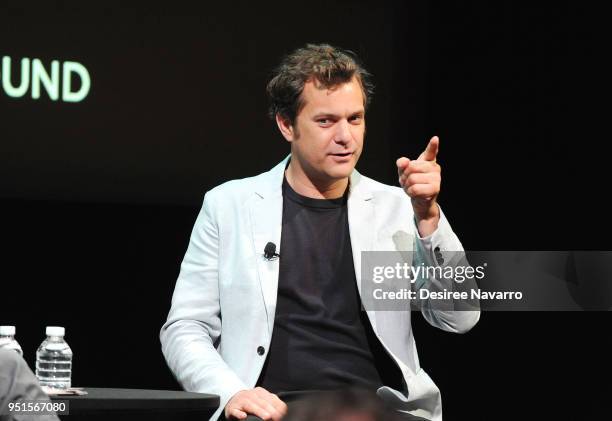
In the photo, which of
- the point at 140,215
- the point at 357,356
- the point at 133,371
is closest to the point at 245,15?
the point at 140,215

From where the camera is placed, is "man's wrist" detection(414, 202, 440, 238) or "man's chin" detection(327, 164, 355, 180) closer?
"man's wrist" detection(414, 202, 440, 238)

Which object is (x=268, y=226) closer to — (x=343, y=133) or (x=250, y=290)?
(x=250, y=290)

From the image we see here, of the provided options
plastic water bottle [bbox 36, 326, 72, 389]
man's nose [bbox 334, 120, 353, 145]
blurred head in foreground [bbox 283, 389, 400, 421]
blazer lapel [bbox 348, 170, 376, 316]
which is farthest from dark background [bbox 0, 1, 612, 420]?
blurred head in foreground [bbox 283, 389, 400, 421]

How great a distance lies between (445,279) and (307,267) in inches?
17.5

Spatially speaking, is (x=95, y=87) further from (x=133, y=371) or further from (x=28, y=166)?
(x=133, y=371)

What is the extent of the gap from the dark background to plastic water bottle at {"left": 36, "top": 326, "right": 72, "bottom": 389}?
1261 millimetres

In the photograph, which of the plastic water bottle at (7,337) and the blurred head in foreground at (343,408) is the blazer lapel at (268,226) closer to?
the plastic water bottle at (7,337)

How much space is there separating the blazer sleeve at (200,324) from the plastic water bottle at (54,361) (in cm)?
31

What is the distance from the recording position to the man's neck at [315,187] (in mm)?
3072

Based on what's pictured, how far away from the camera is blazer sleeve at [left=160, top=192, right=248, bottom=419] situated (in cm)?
270

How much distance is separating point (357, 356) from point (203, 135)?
1906mm

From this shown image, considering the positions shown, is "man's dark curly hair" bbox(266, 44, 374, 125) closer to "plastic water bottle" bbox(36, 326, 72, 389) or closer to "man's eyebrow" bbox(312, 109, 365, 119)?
"man's eyebrow" bbox(312, 109, 365, 119)

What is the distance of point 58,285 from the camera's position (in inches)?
171

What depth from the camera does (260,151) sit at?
4547 mm
